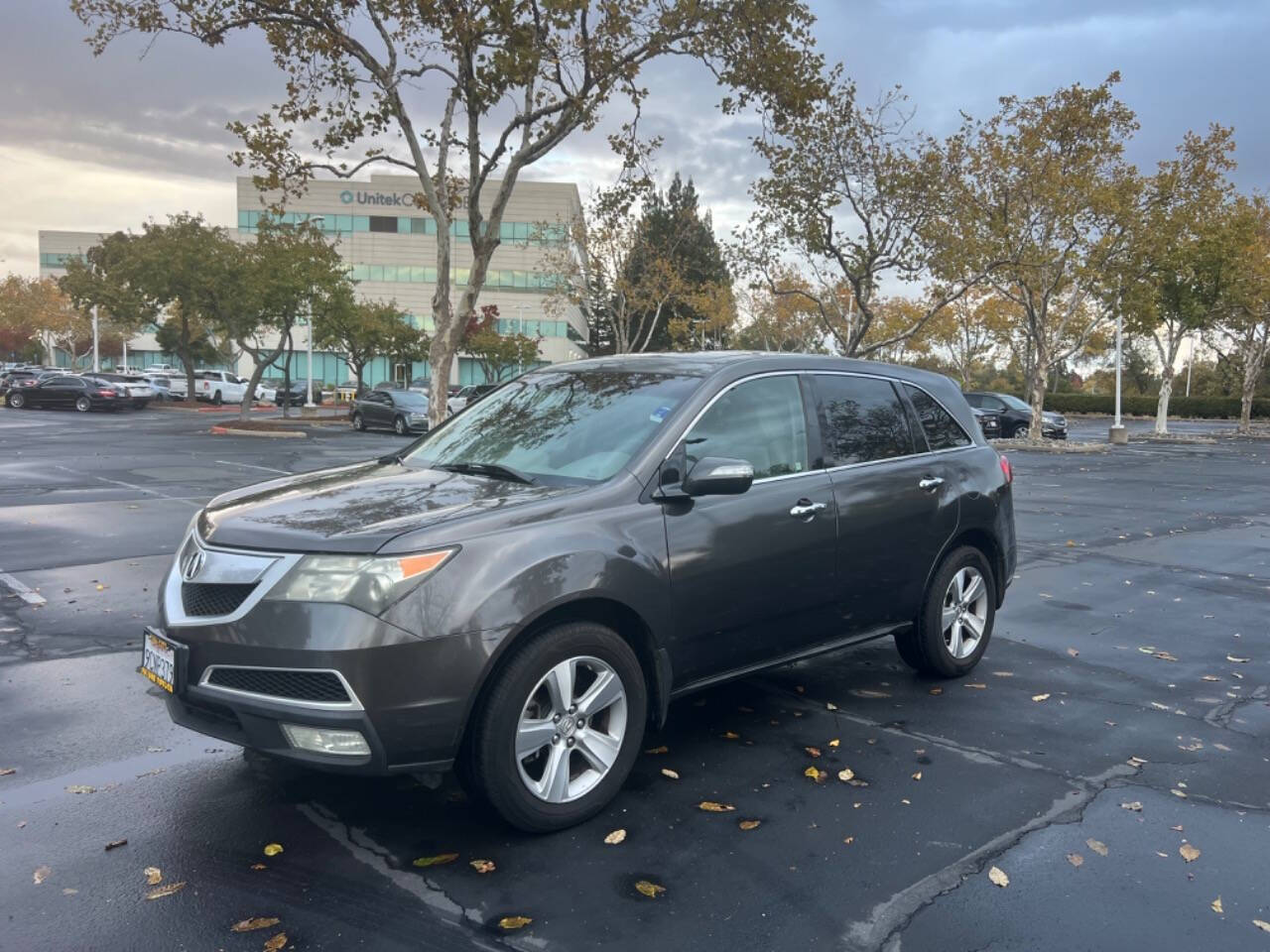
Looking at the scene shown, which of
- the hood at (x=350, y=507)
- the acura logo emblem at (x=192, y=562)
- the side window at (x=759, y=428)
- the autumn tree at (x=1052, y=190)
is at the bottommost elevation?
the acura logo emblem at (x=192, y=562)

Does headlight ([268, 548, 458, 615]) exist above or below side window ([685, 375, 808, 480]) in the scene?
below

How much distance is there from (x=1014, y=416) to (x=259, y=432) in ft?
84.3

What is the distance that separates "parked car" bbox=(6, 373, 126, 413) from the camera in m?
39.5

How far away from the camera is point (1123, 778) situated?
174 inches

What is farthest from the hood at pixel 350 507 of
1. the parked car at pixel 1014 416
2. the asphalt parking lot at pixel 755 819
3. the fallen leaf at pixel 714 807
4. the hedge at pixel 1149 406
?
the hedge at pixel 1149 406

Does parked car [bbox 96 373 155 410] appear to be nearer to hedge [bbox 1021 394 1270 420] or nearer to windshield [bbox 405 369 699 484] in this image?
windshield [bbox 405 369 699 484]

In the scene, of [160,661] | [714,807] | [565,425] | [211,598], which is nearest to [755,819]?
[714,807]

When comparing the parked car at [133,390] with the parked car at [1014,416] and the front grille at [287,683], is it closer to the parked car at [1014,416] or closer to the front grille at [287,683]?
the parked car at [1014,416]

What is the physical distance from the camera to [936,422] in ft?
19.3

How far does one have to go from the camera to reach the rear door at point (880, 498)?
4984 millimetres

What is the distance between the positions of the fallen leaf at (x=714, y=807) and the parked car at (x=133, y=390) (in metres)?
41.7

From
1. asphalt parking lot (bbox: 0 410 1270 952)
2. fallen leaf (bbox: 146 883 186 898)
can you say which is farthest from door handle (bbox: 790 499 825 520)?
fallen leaf (bbox: 146 883 186 898)

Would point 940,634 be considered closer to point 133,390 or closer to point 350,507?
point 350,507

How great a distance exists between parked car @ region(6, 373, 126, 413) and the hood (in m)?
40.1
